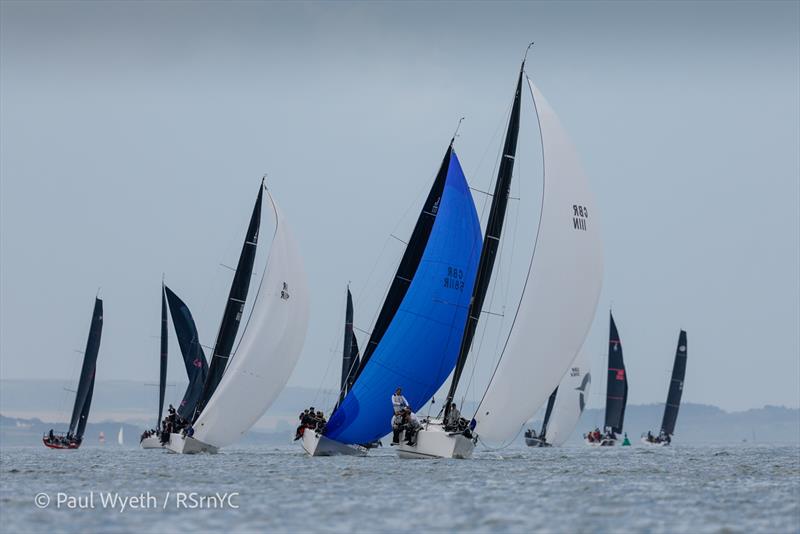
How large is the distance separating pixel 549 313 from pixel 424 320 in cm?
569

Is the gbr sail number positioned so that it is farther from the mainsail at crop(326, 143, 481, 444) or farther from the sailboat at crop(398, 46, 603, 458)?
the mainsail at crop(326, 143, 481, 444)

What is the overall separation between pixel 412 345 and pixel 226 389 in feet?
38.7

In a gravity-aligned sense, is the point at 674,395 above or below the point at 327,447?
above

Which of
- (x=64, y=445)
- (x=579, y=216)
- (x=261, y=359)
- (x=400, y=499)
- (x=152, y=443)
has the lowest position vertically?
(x=400, y=499)

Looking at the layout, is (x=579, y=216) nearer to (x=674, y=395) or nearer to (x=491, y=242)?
(x=491, y=242)

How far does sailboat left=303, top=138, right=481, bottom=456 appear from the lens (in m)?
42.6

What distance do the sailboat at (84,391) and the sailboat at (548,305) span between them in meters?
44.6

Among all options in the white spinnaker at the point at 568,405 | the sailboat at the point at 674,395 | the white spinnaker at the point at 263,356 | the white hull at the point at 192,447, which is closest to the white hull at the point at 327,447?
the white spinnaker at the point at 263,356

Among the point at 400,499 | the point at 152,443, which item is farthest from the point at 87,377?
the point at 400,499

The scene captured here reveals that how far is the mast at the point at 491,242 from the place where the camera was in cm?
4122

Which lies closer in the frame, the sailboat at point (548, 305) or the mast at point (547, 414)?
the sailboat at point (548, 305)

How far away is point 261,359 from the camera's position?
5203 cm

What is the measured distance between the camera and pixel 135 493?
27.6m

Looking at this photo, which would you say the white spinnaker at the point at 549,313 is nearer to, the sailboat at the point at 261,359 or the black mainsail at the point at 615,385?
the sailboat at the point at 261,359
